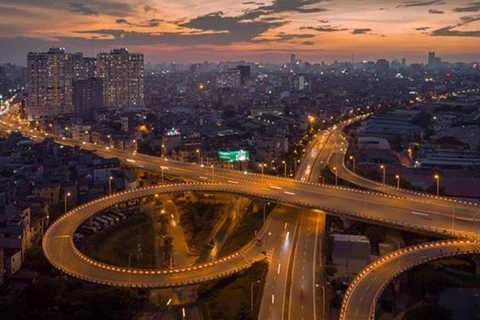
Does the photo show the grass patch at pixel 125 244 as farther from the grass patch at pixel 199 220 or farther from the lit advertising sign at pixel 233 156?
the lit advertising sign at pixel 233 156

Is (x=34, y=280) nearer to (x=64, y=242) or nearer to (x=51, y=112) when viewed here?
(x=64, y=242)

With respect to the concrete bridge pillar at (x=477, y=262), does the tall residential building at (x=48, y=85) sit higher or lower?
higher

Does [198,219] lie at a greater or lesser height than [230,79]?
lesser

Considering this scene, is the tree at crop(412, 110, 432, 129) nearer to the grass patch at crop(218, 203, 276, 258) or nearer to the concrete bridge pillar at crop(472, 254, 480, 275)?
the grass patch at crop(218, 203, 276, 258)

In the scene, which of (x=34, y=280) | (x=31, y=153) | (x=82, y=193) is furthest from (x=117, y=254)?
(x=31, y=153)

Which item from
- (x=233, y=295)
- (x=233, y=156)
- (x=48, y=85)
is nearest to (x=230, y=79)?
(x=48, y=85)

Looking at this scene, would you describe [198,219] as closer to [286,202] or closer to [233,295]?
[286,202]

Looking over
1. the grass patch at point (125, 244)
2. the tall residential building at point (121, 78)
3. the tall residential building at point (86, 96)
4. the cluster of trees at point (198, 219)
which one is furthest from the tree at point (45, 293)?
the tall residential building at point (121, 78)
